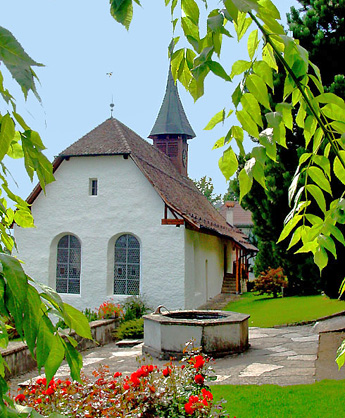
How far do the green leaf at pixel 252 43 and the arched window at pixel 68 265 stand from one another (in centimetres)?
1851

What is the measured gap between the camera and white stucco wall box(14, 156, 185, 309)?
17938 mm

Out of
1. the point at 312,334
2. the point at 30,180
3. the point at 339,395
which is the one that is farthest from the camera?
the point at 312,334

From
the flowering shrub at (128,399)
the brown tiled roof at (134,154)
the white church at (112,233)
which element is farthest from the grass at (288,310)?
the flowering shrub at (128,399)

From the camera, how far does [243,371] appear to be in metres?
8.64

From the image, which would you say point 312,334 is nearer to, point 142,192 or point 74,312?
point 142,192

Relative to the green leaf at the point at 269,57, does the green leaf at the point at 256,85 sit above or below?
below

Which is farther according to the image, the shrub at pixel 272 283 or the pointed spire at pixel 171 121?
the pointed spire at pixel 171 121

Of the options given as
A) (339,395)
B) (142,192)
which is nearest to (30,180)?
(339,395)

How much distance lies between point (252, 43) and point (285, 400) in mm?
6053

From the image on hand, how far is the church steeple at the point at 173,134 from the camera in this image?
2844 cm

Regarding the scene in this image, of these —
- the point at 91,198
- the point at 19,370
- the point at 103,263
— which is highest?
the point at 91,198

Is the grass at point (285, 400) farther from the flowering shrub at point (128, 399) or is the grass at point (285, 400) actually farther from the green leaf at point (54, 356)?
the green leaf at point (54, 356)

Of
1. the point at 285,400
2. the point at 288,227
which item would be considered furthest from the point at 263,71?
the point at 285,400

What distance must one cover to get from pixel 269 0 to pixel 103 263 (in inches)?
705
